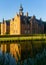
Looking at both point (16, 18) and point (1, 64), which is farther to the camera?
point (16, 18)

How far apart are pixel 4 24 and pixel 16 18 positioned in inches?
392

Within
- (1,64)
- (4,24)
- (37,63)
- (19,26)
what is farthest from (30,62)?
(4,24)

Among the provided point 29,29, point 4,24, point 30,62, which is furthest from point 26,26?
point 30,62

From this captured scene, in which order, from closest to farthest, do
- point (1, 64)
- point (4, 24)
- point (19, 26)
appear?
point (1, 64) → point (19, 26) → point (4, 24)

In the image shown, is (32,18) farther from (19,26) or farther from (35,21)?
(19,26)

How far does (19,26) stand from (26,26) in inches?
104

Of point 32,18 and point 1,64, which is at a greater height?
point 32,18

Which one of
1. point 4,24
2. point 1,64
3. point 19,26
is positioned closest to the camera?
point 1,64

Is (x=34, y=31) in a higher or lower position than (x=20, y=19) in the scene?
lower

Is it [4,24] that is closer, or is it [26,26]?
[26,26]

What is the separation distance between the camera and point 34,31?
67.1 meters

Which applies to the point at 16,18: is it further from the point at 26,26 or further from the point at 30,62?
the point at 30,62

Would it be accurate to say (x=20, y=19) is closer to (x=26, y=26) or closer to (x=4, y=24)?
(x=26, y=26)

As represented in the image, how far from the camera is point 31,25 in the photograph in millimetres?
67438
